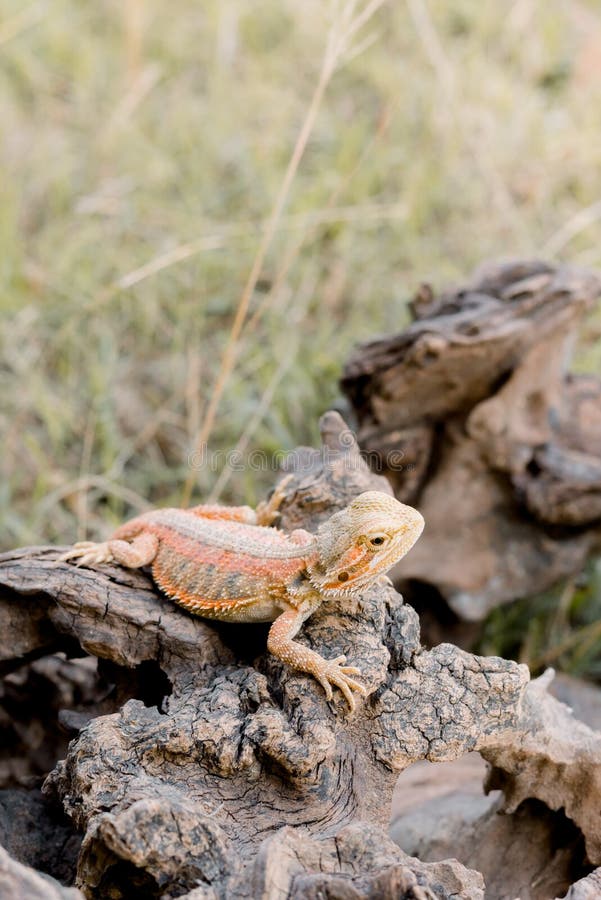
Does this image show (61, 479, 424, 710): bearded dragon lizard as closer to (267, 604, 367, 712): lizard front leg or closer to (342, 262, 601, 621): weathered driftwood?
(267, 604, 367, 712): lizard front leg

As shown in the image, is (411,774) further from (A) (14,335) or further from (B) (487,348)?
(A) (14,335)

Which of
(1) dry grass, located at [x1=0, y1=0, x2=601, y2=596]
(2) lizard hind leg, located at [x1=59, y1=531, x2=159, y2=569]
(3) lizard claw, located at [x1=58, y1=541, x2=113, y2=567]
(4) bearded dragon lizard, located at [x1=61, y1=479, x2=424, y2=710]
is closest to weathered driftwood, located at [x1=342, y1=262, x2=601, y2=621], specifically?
(1) dry grass, located at [x1=0, y1=0, x2=601, y2=596]

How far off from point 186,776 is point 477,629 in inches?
106

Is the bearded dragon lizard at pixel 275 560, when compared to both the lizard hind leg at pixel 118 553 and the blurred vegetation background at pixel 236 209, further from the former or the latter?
the blurred vegetation background at pixel 236 209

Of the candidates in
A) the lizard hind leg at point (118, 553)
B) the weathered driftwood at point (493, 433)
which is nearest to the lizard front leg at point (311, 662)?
the lizard hind leg at point (118, 553)

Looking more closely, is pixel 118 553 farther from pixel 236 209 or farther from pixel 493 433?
pixel 236 209

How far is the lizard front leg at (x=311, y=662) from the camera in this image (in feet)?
8.22

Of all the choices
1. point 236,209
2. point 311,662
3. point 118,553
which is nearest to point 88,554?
point 118,553

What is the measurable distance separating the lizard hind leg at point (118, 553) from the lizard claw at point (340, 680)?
91 cm

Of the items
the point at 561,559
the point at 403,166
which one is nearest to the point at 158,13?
the point at 403,166

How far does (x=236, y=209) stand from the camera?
628 centimetres

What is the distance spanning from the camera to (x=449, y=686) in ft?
8.43

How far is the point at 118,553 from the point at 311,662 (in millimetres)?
927

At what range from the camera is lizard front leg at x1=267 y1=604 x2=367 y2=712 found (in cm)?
251
